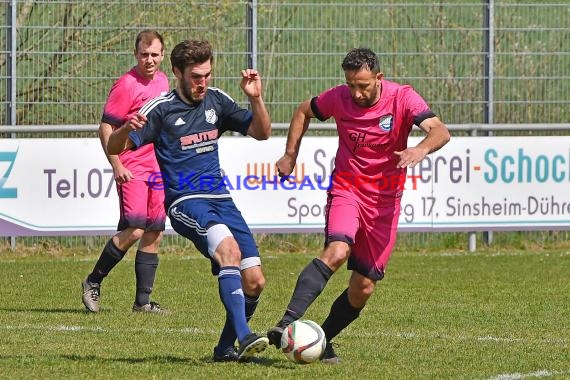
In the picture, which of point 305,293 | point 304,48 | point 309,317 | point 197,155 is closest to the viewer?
point 305,293

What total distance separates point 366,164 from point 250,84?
860 mm

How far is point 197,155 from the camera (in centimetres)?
830

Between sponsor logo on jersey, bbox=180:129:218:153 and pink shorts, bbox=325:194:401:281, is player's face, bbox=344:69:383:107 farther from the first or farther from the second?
sponsor logo on jersey, bbox=180:129:218:153

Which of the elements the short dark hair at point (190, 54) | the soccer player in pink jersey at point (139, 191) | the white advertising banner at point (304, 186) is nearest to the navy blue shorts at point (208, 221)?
the short dark hair at point (190, 54)

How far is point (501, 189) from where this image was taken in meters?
16.2

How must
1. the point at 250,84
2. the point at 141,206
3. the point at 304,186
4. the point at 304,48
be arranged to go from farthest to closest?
the point at 304,48 < the point at 304,186 < the point at 141,206 < the point at 250,84

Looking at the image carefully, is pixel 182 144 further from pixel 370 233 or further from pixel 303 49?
pixel 303 49

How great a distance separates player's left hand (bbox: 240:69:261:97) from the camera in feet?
26.7

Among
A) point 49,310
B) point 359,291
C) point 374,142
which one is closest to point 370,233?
point 359,291

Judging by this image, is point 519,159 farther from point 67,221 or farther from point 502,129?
point 67,221

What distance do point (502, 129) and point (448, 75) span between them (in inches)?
39.6

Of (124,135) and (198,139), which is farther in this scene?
(198,139)

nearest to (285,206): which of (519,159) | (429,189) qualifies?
(429,189)

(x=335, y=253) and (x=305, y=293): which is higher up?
(x=335, y=253)
